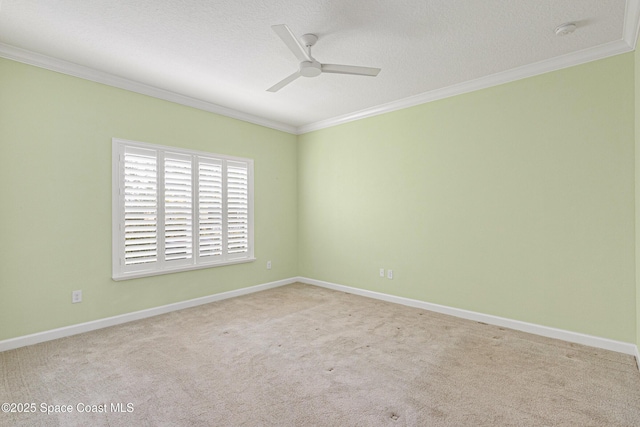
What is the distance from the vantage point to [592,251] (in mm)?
2826

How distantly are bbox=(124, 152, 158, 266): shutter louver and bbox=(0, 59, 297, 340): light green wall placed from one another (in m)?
0.18

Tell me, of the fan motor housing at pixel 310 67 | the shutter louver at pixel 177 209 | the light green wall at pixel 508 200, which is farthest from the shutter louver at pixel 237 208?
the fan motor housing at pixel 310 67

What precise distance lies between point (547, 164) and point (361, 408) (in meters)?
2.81

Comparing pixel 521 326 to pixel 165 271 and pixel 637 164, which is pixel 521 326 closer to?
pixel 637 164

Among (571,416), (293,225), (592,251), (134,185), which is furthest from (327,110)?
(571,416)

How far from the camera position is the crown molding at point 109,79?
2.82 metres

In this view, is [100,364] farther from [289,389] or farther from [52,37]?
[52,37]

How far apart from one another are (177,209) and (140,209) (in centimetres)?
43

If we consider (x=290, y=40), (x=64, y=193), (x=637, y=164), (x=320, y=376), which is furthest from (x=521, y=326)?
(x=64, y=193)

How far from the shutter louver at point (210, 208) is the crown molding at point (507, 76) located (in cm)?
210

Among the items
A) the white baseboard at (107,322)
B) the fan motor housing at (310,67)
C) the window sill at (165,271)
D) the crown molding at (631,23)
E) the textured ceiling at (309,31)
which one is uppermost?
the textured ceiling at (309,31)

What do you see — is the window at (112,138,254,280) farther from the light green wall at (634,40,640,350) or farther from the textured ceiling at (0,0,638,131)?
the light green wall at (634,40,640,350)

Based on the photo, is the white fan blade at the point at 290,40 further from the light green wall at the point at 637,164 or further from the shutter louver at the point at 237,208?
the light green wall at the point at 637,164

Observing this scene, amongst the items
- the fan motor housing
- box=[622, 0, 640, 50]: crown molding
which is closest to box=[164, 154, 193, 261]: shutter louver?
the fan motor housing
